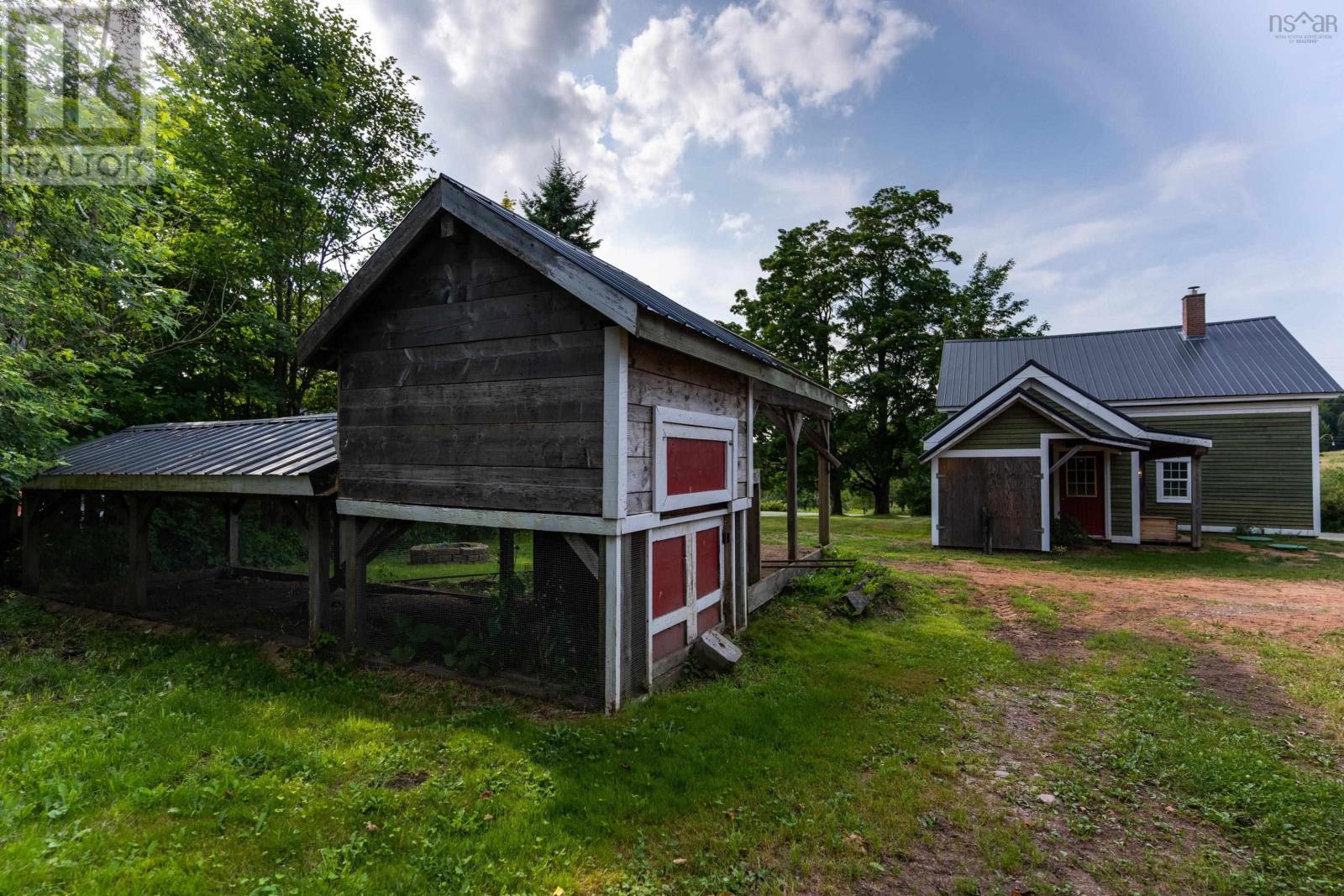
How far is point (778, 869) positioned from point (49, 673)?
23.4 feet

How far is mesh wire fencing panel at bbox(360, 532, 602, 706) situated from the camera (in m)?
4.94

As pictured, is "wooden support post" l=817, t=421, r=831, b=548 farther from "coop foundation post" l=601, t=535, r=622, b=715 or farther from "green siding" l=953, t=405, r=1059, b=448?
"coop foundation post" l=601, t=535, r=622, b=715

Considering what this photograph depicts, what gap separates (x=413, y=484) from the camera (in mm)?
5738

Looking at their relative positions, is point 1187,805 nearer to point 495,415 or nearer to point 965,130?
point 495,415

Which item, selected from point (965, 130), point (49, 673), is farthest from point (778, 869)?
point (965, 130)

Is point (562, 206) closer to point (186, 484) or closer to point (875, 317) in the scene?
point (875, 317)

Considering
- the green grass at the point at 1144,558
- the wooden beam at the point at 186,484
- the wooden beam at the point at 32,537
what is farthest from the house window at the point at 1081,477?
the wooden beam at the point at 32,537

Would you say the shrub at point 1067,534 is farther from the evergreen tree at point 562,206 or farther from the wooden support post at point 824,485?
the evergreen tree at point 562,206

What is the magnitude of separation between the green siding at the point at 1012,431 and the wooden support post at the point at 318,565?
1398cm

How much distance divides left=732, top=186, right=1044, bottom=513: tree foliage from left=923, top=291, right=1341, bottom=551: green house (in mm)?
4699

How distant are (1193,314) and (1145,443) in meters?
8.68

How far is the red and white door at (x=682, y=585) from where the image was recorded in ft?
17.3

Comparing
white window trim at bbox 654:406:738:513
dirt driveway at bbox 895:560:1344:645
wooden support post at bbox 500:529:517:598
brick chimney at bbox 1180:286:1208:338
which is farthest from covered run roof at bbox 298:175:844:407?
brick chimney at bbox 1180:286:1208:338

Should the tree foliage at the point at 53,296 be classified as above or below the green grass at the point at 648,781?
above
